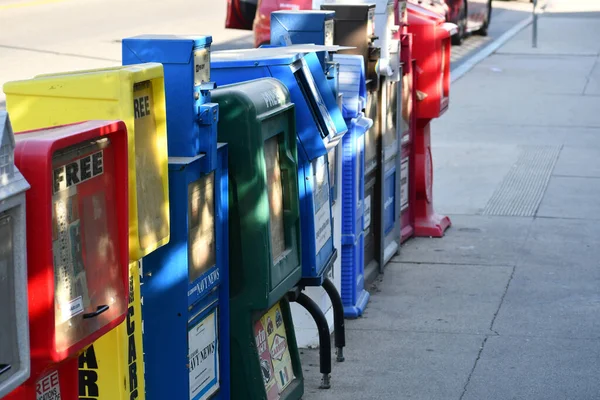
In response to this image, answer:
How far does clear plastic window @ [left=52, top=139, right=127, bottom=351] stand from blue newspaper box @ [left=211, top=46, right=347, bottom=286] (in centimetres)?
195

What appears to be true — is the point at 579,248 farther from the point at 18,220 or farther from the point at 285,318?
the point at 18,220

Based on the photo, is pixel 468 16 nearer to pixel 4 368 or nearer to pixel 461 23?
pixel 461 23

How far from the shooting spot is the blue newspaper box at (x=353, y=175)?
6.29 m

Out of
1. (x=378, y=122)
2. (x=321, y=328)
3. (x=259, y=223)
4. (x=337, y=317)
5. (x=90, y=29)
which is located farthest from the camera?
(x=90, y=29)

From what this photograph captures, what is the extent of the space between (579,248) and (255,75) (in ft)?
13.1

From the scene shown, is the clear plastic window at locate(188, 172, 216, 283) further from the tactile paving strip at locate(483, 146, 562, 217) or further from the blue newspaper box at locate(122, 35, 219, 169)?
the tactile paving strip at locate(483, 146, 562, 217)

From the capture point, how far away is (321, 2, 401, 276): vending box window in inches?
271

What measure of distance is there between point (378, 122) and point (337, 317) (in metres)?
2.01

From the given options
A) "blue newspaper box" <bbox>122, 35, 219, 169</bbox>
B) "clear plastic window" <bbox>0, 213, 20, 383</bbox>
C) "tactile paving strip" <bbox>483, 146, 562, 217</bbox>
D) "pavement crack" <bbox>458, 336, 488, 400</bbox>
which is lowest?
"pavement crack" <bbox>458, 336, 488, 400</bbox>

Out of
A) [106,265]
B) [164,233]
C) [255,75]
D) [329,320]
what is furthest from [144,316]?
[329,320]

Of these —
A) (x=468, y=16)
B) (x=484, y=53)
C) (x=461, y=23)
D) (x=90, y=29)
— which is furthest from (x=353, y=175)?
(x=468, y=16)

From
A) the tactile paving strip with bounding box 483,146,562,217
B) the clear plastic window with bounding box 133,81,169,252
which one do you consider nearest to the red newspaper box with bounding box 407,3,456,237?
the tactile paving strip with bounding box 483,146,562,217

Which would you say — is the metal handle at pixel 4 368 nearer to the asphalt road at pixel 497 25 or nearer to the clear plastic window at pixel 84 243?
the clear plastic window at pixel 84 243

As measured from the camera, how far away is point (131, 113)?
134 inches
